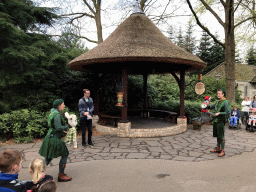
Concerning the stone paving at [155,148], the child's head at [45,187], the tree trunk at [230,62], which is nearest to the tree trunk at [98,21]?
the tree trunk at [230,62]

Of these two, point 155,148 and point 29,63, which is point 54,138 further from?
point 29,63

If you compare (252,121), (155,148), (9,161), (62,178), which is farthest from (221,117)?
(9,161)

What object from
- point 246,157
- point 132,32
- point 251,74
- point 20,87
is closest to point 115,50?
point 132,32

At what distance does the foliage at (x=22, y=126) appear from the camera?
7.13 meters

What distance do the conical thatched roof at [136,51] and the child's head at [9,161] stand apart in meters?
5.58

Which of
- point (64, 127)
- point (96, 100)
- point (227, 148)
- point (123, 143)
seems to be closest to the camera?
point (64, 127)

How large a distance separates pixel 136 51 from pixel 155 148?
3.56 m

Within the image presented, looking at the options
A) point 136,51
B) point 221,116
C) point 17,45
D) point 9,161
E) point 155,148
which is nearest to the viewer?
point 9,161

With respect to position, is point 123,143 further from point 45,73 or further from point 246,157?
point 45,73

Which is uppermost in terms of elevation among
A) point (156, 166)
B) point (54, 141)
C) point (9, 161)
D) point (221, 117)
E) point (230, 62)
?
point (230, 62)

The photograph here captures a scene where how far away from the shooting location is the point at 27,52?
813 centimetres

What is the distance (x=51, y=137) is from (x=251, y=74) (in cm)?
3161

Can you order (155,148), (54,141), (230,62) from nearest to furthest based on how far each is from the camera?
(54,141) < (155,148) < (230,62)

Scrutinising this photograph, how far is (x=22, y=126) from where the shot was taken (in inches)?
287
